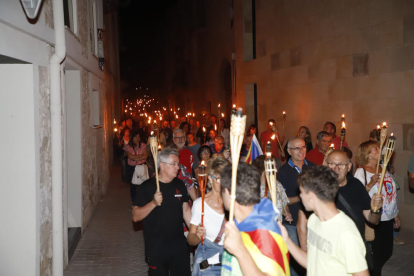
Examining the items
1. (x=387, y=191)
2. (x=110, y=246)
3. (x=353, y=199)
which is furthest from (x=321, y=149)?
(x=110, y=246)

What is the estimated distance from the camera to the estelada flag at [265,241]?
2.94m

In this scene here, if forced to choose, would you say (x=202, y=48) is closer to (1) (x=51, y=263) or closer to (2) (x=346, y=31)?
(2) (x=346, y=31)

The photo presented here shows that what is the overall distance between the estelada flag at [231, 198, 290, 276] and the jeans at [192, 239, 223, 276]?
4.69 feet

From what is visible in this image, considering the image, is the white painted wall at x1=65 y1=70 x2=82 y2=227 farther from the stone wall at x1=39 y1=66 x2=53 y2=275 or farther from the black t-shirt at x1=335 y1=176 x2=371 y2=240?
the black t-shirt at x1=335 y1=176 x2=371 y2=240

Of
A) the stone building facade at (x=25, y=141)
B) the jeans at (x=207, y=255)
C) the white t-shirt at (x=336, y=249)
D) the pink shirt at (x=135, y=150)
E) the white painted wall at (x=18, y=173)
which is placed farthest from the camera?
the pink shirt at (x=135, y=150)

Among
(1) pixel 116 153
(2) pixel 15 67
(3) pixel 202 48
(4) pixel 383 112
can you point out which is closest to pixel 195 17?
(3) pixel 202 48

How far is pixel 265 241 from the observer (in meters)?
2.98

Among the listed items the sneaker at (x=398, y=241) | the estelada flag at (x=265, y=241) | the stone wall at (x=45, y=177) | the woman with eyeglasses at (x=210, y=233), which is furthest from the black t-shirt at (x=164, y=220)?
the sneaker at (x=398, y=241)

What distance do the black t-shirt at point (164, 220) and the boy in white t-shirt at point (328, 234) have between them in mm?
1751

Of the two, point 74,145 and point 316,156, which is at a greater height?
point 74,145

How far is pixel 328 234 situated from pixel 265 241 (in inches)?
25.5

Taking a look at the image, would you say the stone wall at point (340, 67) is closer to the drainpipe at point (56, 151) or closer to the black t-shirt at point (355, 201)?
the black t-shirt at point (355, 201)

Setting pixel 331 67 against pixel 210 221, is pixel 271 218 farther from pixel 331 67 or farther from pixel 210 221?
pixel 331 67

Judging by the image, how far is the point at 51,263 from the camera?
20.8 ft
